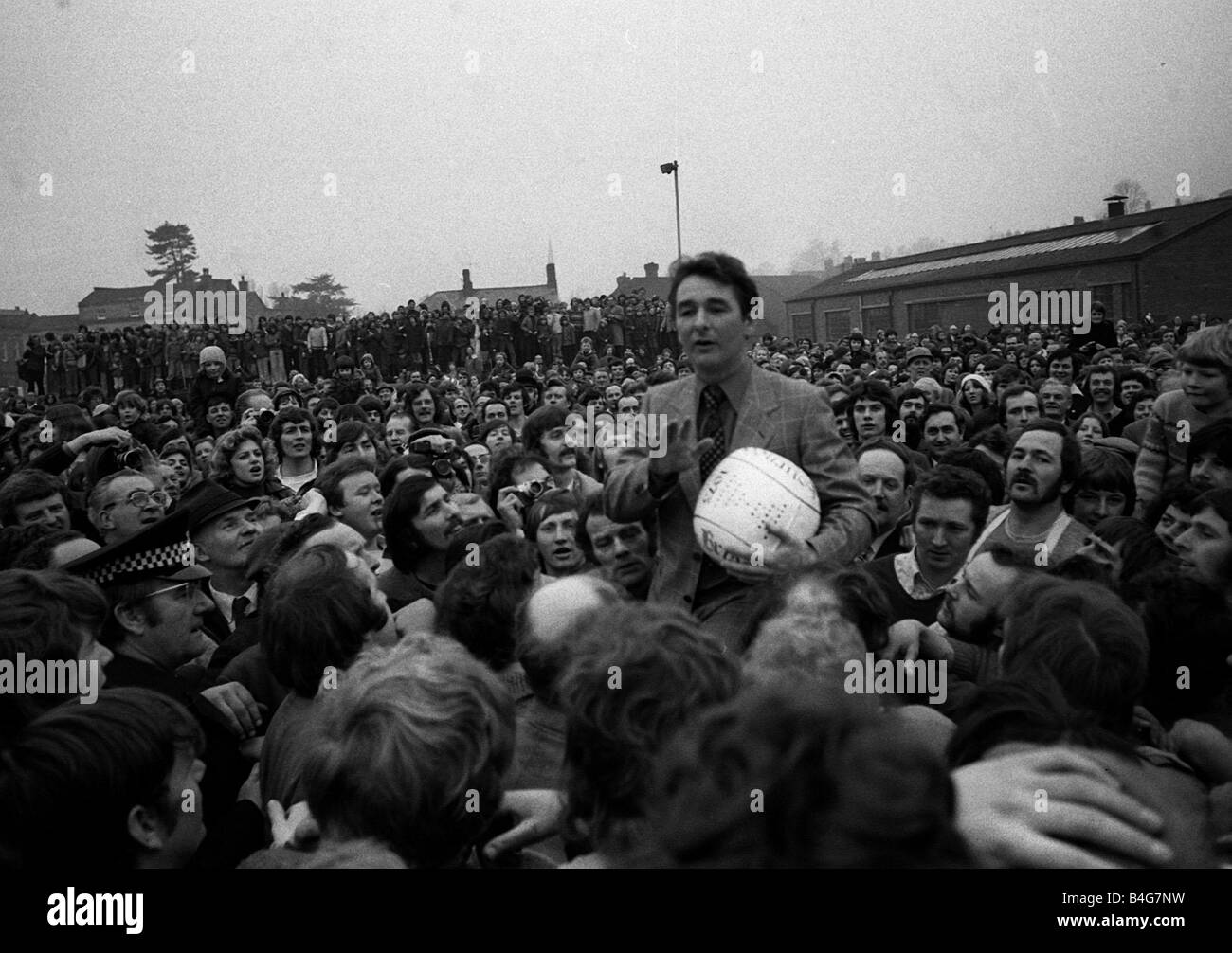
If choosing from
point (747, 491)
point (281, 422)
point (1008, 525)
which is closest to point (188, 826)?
point (747, 491)

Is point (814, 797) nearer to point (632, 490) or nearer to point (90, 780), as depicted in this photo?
point (90, 780)

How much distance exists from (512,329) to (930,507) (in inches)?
838

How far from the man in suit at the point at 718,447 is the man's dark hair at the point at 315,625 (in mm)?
862

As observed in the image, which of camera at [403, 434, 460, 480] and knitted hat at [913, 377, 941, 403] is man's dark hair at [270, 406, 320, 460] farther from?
knitted hat at [913, 377, 941, 403]

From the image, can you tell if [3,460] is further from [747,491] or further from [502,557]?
[747,491]

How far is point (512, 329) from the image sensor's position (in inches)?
983

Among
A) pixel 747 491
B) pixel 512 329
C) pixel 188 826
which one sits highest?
pixel 512 329

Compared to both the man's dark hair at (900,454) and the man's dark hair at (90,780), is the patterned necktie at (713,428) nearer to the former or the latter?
the man's dark hair at (90,780)

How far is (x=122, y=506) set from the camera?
519 centimetres

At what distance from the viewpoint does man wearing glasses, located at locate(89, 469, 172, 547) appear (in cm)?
516

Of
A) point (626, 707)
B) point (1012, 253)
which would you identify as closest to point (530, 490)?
point (626, 707)

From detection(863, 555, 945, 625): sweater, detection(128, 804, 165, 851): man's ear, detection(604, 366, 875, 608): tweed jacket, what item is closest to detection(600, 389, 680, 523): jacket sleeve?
Result: detection(604, 366, 875, 608): tweed jacket

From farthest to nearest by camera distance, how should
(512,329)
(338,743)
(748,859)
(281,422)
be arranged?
1. (512,329)
2. (281,422)
3. (338,743)
4. (748,859)
